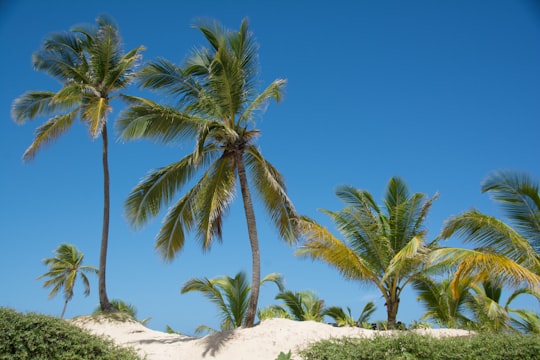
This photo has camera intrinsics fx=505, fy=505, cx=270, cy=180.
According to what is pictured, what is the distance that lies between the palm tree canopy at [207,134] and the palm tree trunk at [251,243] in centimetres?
30

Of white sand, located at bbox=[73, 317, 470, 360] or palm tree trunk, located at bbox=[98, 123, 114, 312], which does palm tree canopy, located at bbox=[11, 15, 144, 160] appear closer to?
palm tree trunk, located at bbox=[98, 123, 114, 312]

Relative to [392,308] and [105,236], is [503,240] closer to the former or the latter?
[392,308]

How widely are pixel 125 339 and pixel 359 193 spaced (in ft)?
28.4

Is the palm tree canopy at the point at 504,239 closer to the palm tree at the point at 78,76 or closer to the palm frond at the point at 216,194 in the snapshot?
the palm frond at the point at 216,194

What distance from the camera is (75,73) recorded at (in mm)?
18844

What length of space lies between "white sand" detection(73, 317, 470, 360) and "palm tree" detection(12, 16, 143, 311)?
20.2 feet

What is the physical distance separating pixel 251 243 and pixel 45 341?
755cm

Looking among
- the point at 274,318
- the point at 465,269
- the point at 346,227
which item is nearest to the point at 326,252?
the point at 346,227

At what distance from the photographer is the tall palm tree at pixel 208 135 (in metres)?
15.9

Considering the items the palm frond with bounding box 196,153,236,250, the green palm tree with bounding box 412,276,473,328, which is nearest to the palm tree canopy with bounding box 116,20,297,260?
the palm frond with bounding box 196,153,236,250

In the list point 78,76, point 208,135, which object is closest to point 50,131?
point 78,76

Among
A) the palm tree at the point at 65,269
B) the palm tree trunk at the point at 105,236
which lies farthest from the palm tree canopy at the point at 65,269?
the palm tree trunk at the point at 105,236

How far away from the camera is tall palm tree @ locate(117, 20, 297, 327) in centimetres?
1595

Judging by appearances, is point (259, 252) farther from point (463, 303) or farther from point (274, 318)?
point (463, 303)
